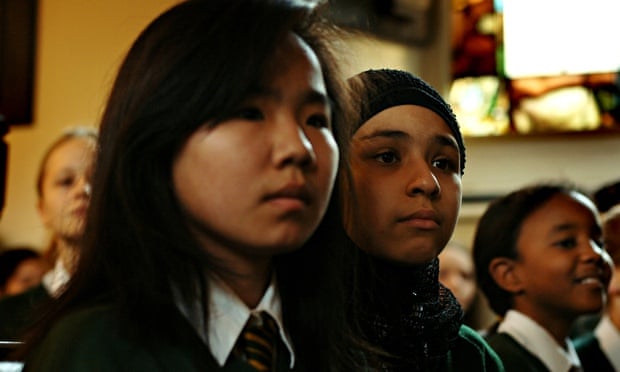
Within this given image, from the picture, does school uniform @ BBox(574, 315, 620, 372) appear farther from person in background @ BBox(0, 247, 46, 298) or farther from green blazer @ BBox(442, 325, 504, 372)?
person in background @ BBox(0, 247, 46, 298)

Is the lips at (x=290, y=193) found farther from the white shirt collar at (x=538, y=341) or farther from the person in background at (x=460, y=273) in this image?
the person in background at (x=460, y=273)

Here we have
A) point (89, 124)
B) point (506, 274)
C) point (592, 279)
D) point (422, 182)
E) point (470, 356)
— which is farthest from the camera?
point (89, 124)

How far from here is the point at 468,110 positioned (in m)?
6.22

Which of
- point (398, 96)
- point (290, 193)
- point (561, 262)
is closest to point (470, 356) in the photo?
→ point (398, 96)

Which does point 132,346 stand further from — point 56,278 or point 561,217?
point 561,217

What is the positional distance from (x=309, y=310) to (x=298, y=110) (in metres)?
0.28

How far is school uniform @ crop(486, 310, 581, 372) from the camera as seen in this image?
240cm

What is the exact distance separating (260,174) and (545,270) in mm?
1514

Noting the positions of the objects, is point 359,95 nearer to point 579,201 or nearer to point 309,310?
point 309,310

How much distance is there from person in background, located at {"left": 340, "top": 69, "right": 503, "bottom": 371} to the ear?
96 cm

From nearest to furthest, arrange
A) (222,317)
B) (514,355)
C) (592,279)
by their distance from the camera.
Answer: (222,317), (514,355), (592,279)

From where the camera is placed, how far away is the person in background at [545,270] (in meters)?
2.48

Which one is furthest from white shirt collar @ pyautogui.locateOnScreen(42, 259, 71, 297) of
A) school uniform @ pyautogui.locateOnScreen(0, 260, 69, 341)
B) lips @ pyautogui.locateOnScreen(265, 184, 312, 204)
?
lips @ pyautogui.locateOnScreen(265, 184, 312, 204)

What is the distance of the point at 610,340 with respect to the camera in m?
3.19
